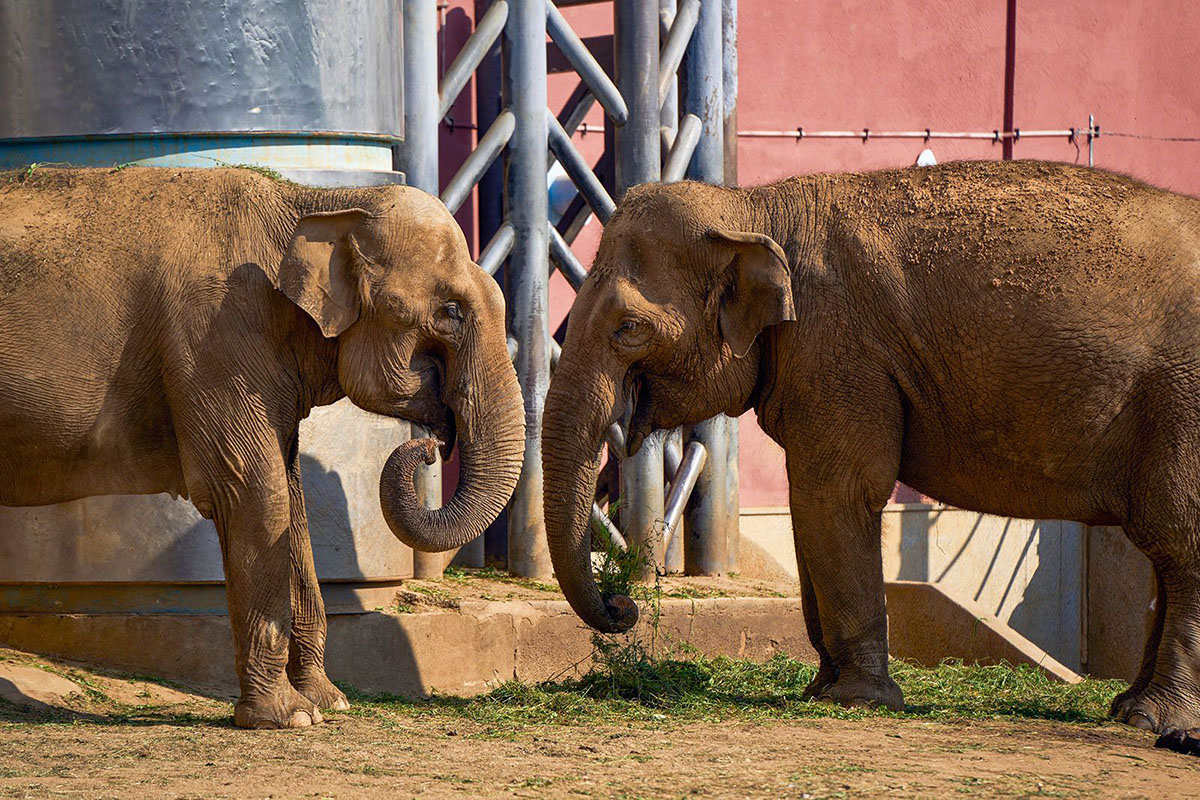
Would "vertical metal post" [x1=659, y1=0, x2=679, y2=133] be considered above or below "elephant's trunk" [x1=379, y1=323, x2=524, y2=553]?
above

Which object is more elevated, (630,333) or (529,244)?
(529,244)

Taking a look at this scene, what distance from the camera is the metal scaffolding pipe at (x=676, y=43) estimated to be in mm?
10625

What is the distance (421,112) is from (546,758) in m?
4.19

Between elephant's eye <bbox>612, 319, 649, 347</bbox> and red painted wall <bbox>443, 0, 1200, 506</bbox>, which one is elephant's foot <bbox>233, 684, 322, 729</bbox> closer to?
elephant's eye <bbox>612, 319, 649, 347</bbox>

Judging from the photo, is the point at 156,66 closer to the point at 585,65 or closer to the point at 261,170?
the point at 261,170

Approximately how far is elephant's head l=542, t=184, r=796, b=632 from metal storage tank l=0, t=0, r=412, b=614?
1525mm

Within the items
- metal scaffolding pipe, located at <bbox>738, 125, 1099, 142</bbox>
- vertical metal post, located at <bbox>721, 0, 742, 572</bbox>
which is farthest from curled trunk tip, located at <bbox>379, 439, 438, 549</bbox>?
metal scaffolding pipe, located at <bbox>738, 125, 1099, 142</bbox>

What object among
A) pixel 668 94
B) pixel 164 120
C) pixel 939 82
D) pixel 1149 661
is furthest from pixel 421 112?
pixel 939 82

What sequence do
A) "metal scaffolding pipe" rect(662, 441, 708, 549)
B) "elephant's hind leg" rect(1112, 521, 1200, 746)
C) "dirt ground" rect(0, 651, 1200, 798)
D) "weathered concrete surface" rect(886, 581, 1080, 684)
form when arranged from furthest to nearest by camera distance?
"metal scaffolding pipe" rect(662, 441, 708, 549) → "weathered concrete surface" rect(886, 581, 1080, 684) → "elephant's hind leg" rect(1112, 521, 1200, 746) → "dirt ground" rect(0, 651, 1200, 798)

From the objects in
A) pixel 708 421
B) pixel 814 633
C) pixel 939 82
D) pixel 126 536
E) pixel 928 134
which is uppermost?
pixel 939 82

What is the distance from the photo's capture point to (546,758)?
645 centimetres

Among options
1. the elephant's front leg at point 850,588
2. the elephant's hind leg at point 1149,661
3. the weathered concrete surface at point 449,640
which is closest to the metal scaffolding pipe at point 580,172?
the weathered concrete surface at point 449,640

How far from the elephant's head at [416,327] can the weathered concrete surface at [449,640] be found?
1.61 meters

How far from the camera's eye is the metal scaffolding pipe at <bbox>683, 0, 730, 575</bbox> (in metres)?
10.8
